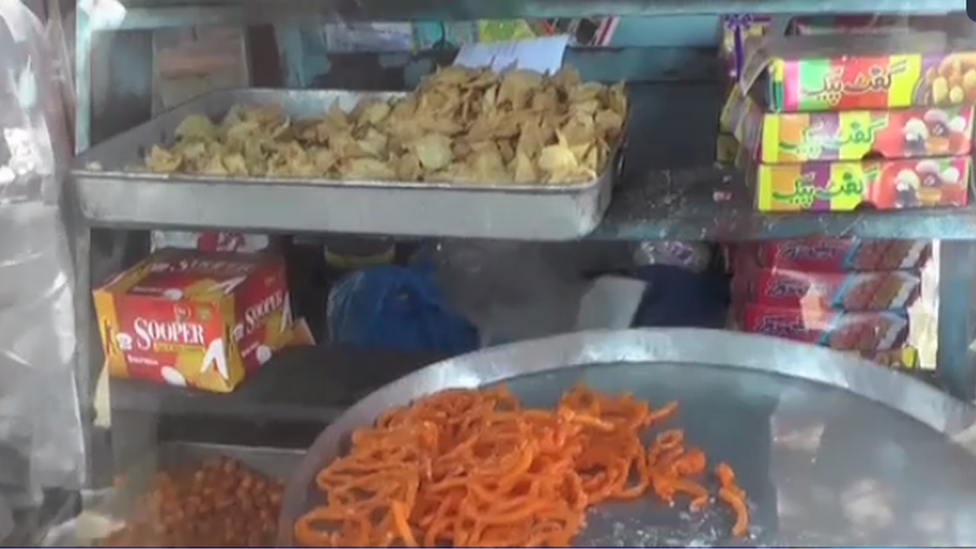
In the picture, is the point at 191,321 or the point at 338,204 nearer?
the point at 338,204

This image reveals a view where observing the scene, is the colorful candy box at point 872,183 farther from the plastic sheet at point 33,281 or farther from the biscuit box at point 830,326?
the plastic sheet at point 33,281

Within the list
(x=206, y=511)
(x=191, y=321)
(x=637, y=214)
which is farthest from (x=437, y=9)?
(x=206, y=511)

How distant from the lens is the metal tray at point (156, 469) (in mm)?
1152

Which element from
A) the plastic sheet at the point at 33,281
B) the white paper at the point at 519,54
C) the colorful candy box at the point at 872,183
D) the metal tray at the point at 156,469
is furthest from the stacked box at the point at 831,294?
the plastic sheet at the point at 33,281

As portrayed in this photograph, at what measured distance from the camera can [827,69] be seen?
3.27ft

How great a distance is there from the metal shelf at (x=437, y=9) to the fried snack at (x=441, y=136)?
0.07 metres

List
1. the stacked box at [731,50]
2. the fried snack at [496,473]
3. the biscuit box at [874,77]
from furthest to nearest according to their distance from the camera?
the stacked box at [731,50] → the biscuit box at [874,77] → the fried snack at [496,473]

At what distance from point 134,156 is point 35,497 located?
0.33m

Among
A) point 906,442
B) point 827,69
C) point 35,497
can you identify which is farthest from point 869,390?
point 35,497

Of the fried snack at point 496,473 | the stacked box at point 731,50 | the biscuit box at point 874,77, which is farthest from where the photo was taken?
the stacked box at point 731,50

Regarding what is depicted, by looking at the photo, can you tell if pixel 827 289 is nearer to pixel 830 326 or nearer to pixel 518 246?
pixel 830 326

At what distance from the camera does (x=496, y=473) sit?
92cm

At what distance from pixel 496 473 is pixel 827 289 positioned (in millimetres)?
400

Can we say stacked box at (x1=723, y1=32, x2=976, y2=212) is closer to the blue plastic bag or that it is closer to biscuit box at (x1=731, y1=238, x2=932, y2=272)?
biscuit box at (x1=731, y1=238, x2=932, y2=272)
